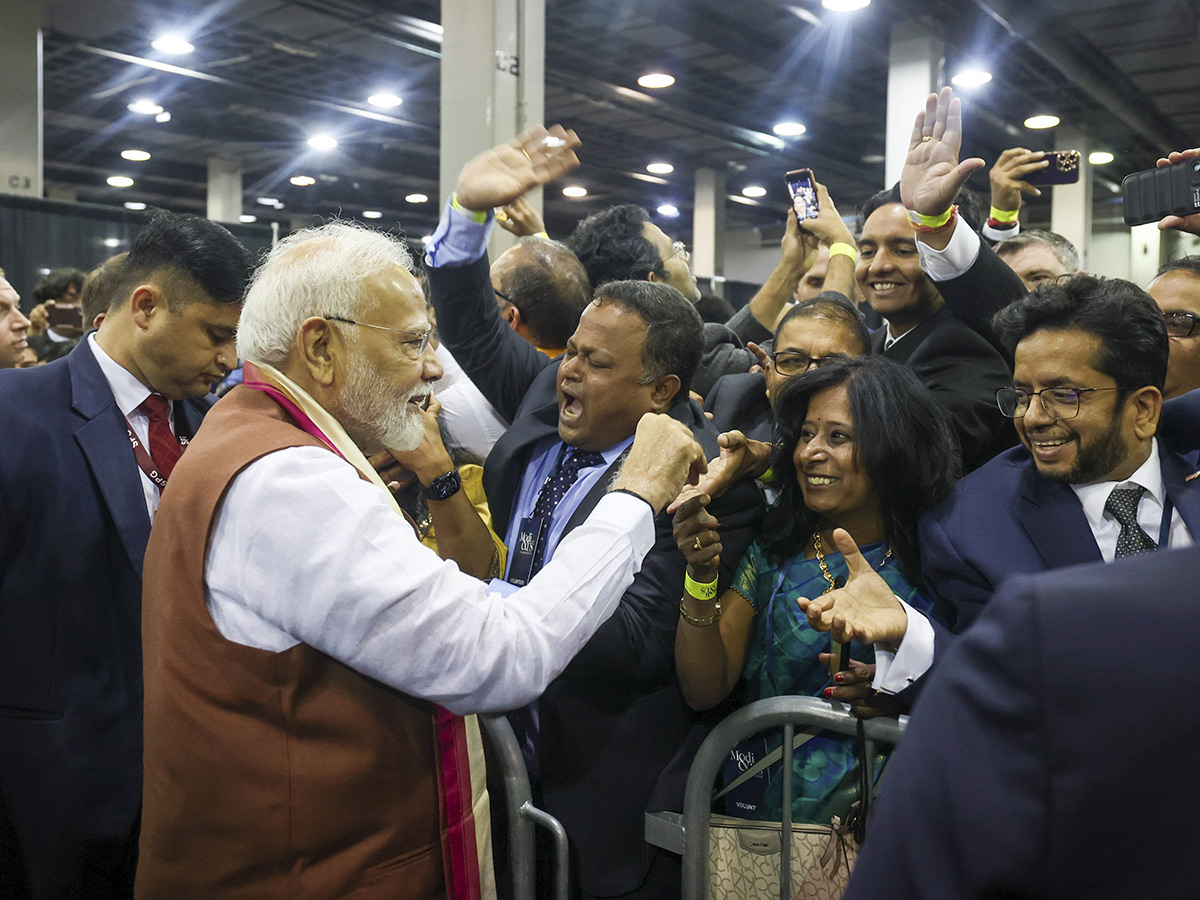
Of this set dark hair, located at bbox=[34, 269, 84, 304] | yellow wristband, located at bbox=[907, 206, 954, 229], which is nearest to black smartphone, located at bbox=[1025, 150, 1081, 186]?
yellow wristband, located at bbox=[907, 206, 954, 229]

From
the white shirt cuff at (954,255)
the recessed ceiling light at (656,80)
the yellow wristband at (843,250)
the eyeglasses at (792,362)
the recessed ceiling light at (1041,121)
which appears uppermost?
the recessed ceiling light at (656,80)

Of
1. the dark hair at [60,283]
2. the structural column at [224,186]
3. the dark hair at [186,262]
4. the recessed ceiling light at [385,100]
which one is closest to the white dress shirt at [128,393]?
the dark hair at [186,262]

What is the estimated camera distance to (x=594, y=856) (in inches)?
68.7

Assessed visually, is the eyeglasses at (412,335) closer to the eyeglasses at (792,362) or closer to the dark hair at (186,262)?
the dark hair at (186,262)

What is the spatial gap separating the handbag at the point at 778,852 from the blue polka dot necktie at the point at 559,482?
0.62 m

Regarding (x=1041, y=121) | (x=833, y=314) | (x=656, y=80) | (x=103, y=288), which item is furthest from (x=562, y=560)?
(x=1041, y=121)

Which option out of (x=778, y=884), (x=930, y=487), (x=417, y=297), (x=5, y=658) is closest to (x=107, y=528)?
(x=5, y=658)

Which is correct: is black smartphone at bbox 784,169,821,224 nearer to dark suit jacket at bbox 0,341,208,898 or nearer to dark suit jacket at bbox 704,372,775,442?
dark suit jacket at bbox 704,372,775,442

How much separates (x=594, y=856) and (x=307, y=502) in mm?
951

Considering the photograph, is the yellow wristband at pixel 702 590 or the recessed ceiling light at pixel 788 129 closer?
the yellow wristband at pixel 702 590

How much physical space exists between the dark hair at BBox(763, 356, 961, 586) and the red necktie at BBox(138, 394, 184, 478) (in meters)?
1.19

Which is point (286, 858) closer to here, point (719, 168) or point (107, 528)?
point (107, 528)

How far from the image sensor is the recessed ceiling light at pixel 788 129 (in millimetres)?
9422

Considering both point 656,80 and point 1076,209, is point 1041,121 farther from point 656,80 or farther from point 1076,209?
point 656,80
